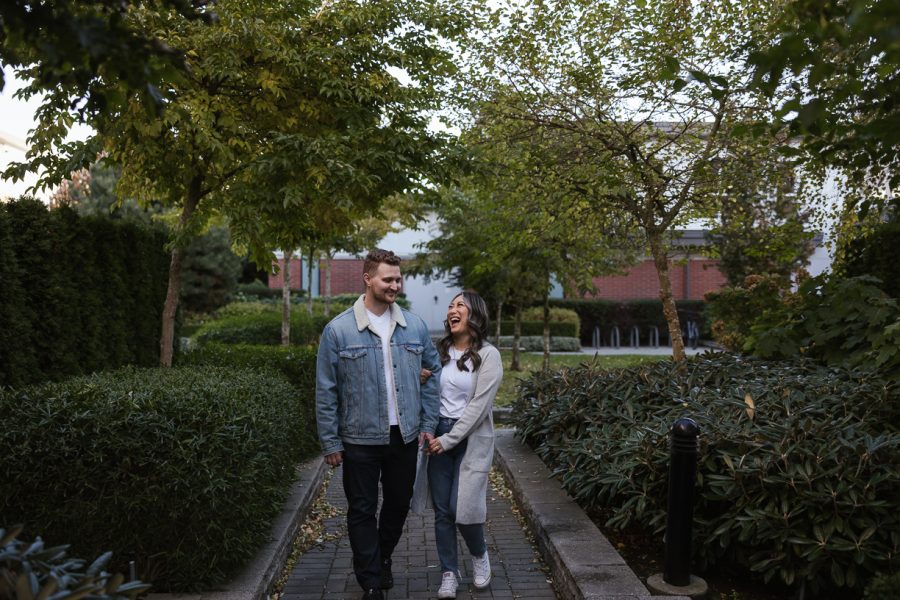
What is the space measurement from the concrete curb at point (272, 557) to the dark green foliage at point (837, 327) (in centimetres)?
442

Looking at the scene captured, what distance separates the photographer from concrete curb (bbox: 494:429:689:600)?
4340mm

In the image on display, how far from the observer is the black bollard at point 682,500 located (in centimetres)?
444

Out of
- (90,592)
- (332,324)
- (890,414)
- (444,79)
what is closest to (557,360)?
(444,79)

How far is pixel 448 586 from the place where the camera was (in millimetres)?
4691

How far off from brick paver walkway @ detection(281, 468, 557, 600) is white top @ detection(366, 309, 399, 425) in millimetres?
1147

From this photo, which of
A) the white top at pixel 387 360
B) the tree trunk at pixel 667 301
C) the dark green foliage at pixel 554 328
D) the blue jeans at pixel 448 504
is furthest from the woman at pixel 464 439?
the dark green foliage at pixel 554 328

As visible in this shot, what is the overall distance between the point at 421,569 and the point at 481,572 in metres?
0.59

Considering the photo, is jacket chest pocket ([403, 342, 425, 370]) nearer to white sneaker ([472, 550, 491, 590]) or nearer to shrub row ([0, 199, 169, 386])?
white sneaker ([472, 550, 491, 590])

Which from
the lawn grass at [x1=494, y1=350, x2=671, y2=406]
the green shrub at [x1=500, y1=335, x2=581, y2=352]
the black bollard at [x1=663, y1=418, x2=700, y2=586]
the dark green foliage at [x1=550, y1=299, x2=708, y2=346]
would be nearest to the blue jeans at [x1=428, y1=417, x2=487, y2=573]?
the black bollard at [x1=663, y1=418, x2=700, y2=586]

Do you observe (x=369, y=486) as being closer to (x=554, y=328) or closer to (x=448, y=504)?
(x=448, y=504)

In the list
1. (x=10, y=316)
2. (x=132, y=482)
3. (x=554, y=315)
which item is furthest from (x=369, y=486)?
(x=554, y=315)

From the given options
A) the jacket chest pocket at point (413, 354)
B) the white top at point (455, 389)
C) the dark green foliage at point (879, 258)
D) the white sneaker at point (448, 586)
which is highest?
the dark green foliage at point (879, 258)

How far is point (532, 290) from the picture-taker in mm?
Answer: 20219

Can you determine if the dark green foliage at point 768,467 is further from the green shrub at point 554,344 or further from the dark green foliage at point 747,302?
the green shrub at point 554,344
